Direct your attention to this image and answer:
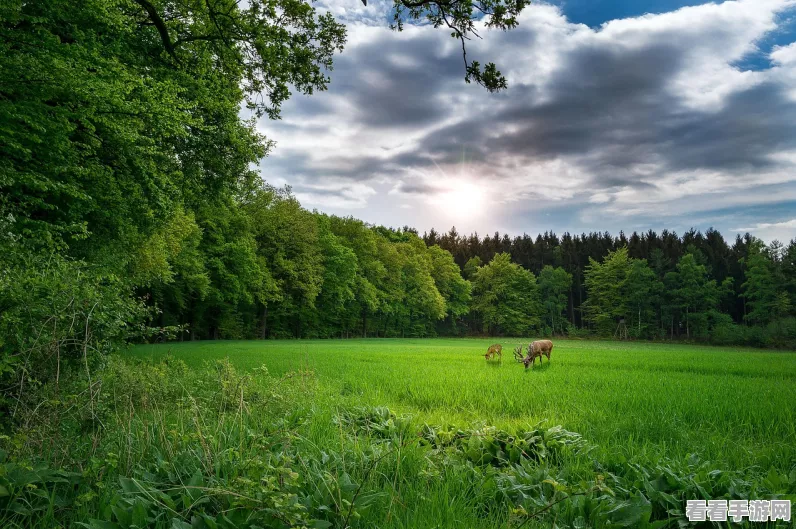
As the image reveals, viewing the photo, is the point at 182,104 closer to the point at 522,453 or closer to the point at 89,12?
the point at 89,12

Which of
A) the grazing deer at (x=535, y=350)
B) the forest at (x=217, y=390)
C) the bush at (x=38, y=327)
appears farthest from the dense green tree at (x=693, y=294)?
the bush at (x=38, y=327)

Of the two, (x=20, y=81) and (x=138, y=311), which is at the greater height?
(x=20, y=81)

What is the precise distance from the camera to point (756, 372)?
55.4ft

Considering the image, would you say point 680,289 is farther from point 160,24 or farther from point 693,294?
point 160,24

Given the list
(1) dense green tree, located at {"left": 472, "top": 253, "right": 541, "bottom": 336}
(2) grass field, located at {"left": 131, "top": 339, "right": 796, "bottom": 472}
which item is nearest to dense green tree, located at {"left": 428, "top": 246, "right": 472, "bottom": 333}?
(1) dense green tree, located at {"left": 472, "top": 253, "right": 541, "bottom": 336}

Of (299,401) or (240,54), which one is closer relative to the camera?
(299,401)

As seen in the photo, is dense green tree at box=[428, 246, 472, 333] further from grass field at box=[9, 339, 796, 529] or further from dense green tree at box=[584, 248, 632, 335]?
grass field at box=[9, 339, 796, 529]

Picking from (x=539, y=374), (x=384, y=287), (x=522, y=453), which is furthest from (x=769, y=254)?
(x=522, y=453)

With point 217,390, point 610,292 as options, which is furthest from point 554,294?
point 217,390

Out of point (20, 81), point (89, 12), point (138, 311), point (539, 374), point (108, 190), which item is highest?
point (89, 12)

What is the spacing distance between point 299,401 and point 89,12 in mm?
11279

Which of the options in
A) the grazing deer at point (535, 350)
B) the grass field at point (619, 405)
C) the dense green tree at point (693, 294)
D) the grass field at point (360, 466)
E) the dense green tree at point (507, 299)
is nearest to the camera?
the grass field at point (360, 466)

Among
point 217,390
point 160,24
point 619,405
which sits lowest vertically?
point 619,405

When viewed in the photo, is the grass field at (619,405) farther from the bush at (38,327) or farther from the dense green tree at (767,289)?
the dense green tree at (767,289)
